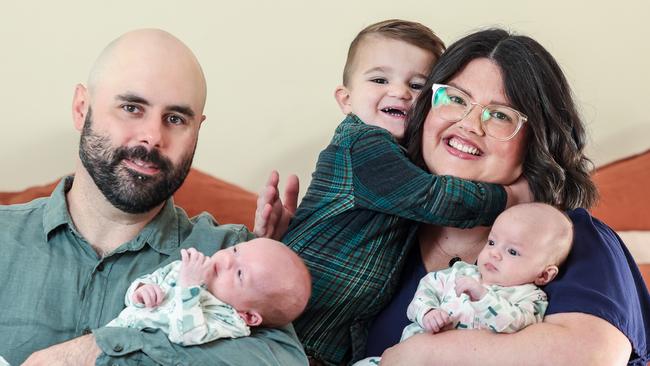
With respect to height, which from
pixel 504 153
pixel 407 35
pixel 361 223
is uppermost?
pixel 407 35

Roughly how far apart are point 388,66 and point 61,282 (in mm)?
1018

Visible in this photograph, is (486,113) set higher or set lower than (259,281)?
higher

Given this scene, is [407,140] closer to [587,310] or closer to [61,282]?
[587,310]

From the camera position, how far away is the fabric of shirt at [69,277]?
2.09 m

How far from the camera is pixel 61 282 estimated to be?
219cm

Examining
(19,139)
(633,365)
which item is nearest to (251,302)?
(633,365)

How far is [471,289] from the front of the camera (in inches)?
86.9

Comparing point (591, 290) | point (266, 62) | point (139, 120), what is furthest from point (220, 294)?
point (266, 62)

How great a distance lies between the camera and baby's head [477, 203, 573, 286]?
7.13ft

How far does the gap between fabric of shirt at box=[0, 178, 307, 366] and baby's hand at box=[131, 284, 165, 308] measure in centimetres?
6

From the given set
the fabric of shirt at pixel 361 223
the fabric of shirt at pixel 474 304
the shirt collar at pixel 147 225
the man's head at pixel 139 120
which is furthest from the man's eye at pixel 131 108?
the fabric of shirt at pixel 474 304

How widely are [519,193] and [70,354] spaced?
3.92ft

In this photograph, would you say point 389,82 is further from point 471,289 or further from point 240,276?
point 240,276

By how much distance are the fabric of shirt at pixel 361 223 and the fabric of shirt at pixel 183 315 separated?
41cm
